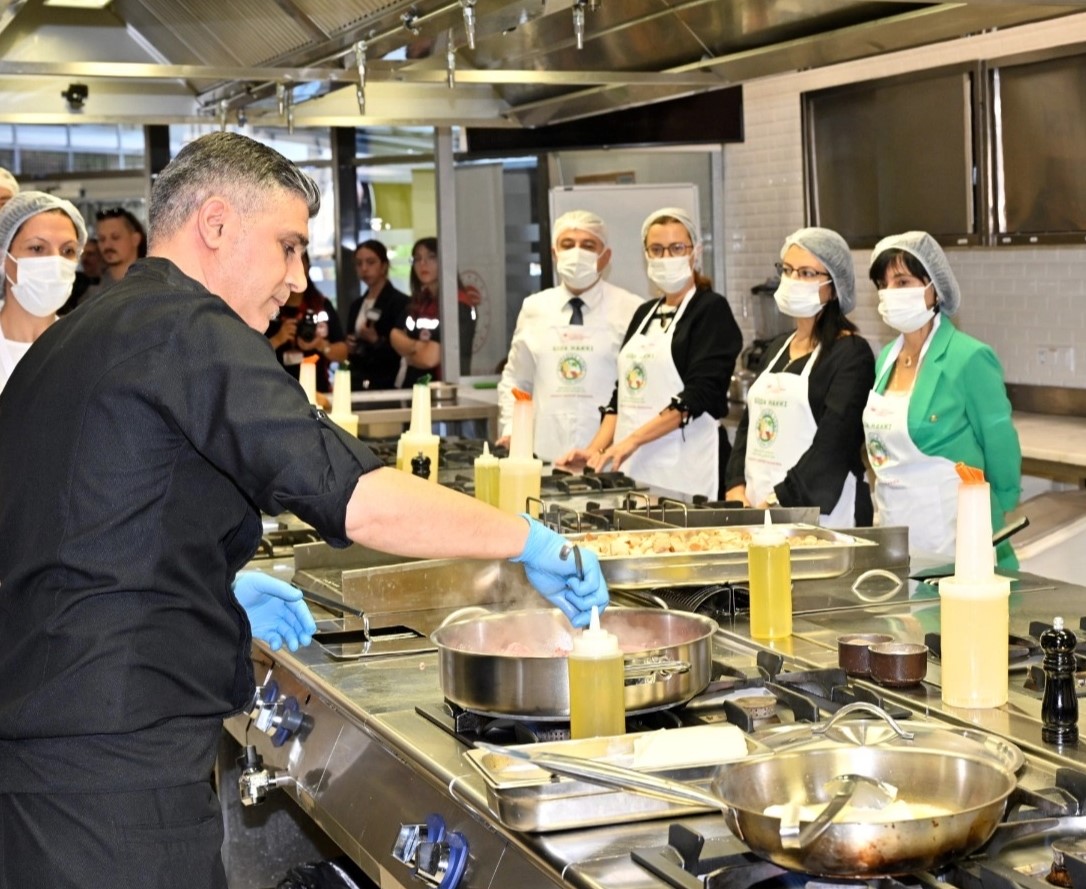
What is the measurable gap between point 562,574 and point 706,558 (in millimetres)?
720

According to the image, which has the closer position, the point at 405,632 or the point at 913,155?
the point at 405,632

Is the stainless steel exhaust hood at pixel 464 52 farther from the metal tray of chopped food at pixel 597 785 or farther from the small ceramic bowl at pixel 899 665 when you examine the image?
the metal tray of chopped food at pixel 597 785

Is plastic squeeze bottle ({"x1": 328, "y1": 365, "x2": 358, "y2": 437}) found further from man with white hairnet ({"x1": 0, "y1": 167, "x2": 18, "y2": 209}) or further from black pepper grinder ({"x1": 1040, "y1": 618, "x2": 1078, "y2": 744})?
black pepper grinder ({"x1": 1040, "y1": 618, "x2": 1078, "y2": 744})

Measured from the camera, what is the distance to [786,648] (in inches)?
101

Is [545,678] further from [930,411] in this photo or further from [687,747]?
[930,411]

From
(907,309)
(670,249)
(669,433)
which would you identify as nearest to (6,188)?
(670,249)

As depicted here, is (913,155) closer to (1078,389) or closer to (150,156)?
(1078,389)

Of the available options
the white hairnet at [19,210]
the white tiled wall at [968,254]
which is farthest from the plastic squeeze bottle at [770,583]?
the white tiled wall at [968,254]

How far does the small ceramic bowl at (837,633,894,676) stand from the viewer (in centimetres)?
233

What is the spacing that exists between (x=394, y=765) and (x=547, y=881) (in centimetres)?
54

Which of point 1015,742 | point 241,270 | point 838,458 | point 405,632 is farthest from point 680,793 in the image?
point 838,458

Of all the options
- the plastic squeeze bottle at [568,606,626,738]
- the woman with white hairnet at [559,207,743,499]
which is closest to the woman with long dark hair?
the woman with white hairnet at [559,207,743,499]

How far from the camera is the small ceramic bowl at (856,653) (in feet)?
7.63

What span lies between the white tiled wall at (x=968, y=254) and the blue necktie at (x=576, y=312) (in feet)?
5.49
